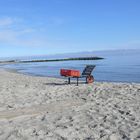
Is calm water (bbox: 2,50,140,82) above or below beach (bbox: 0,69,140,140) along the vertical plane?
below

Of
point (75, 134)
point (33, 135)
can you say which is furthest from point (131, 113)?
point (33, 135)

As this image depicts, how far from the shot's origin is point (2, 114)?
985 centimetres

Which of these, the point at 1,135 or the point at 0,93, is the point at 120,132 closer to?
the point at 1,135

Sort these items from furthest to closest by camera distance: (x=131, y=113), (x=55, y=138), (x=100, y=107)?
(x=100, y=107) < (x=131, y=113) < (x=55, y=138)

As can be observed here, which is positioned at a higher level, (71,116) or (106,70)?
(71,116)

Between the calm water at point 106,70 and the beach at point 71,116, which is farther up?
the beach at point 71,116

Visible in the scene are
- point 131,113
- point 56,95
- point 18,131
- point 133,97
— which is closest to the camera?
point 18,131

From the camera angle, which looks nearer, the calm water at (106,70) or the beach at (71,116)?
the beach at (71,116)

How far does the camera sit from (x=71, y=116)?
9.30 m

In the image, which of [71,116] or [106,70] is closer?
[71,116]

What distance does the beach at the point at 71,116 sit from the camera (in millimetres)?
7582

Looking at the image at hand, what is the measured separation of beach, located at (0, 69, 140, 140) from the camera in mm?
7582

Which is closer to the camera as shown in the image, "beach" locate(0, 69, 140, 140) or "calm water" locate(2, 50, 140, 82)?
"beach" locate(0, 69, 140, 140)

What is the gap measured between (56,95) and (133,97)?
326 cm
